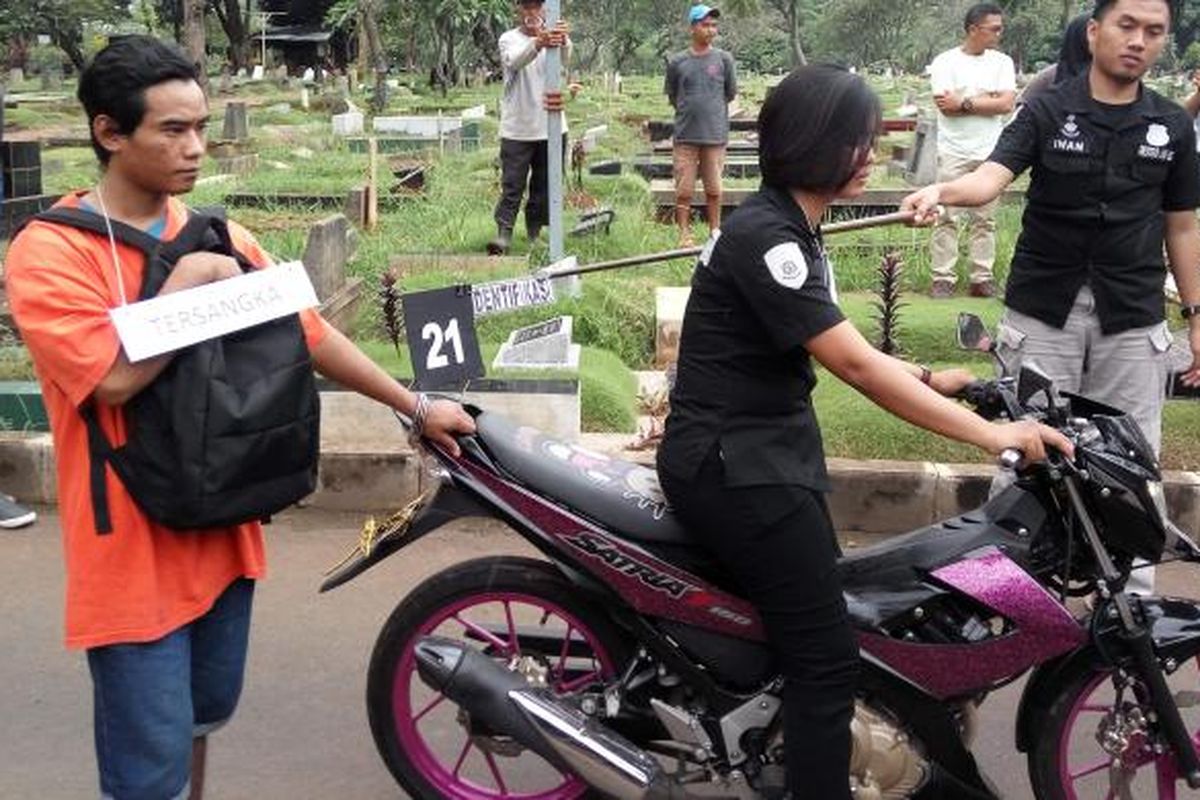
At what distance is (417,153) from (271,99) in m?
18.4

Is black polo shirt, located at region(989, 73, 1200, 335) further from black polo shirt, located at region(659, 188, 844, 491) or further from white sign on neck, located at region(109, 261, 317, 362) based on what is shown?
white sign on neck, located at region(109, 261, 317, 362)

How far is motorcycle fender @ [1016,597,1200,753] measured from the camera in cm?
276

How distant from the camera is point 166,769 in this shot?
234 centimetres

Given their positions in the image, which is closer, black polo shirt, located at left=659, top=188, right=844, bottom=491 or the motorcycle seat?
black polo shirt, located at left=659, top=188, right=844, bottom=491

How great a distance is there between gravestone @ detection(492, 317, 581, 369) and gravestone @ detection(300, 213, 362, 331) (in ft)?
4.45

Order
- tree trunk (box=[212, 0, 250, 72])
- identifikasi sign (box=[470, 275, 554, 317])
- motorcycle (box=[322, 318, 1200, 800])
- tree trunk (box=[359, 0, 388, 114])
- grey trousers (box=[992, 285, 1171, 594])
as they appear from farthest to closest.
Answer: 1. tree trunk (box=[212, 0, 250, 72])
2. tree trunk (box=[359, 0, 388, 114])
3. grey trousers (box=[992, 285, 1171, 594])
4. identifikasi sign (box=[470, 275, 554, 317])
5. motorcycle (box=[322, 318, 1200, 800])

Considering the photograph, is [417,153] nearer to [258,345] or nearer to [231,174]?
[231,174]

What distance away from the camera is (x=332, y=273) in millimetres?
7336

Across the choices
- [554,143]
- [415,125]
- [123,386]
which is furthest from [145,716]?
[415,125]

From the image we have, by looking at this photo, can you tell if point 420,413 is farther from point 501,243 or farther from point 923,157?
point 923,157

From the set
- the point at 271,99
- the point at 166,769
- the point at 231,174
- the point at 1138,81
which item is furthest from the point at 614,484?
the point at 271,99

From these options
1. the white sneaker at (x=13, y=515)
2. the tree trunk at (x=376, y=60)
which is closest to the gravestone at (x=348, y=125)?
the tree trunk at (x=376, y=60)

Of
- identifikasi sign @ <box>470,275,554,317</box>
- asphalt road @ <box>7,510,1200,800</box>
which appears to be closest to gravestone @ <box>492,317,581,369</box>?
asphalt road @ <box>7,510,1200,800</box>

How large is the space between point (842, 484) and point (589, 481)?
2.40 metres
